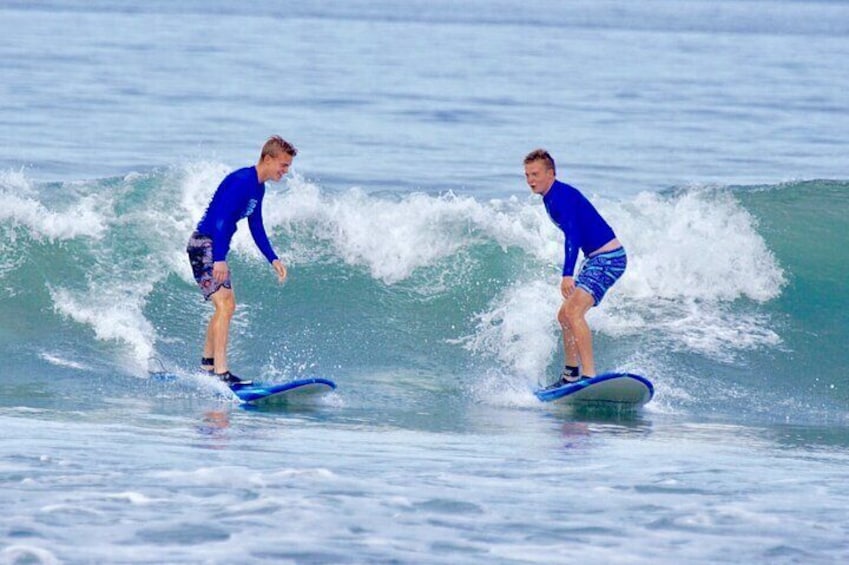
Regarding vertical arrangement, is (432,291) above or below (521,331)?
above

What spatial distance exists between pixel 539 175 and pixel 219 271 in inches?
83.1

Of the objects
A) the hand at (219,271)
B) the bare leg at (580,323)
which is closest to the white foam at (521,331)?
the bare leg at (580,323)

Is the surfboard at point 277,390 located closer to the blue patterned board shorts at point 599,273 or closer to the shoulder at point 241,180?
the shoulder at point 241,180

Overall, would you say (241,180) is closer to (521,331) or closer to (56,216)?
(521,331)

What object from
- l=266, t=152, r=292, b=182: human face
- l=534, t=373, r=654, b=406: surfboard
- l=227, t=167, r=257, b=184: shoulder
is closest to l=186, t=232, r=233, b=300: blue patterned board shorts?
l=227, t=167, r=257, b=184: shoulder

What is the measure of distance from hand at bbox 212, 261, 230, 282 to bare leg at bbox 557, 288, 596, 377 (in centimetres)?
215

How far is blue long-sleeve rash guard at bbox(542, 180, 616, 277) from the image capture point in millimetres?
10023

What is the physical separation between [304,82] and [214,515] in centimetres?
2685

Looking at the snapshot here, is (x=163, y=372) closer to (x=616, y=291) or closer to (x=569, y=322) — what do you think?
(x=569, y=322)

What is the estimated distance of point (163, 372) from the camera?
10.6 meters

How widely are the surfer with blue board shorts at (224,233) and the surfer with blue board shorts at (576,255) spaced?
163cm

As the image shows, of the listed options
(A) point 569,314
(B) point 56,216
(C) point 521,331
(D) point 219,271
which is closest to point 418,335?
(C) point 521,331

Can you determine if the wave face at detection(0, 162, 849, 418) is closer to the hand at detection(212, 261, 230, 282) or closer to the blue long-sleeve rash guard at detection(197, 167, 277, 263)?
the hand at detection(212, 261, 230, 282)

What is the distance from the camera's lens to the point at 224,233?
390 inches
